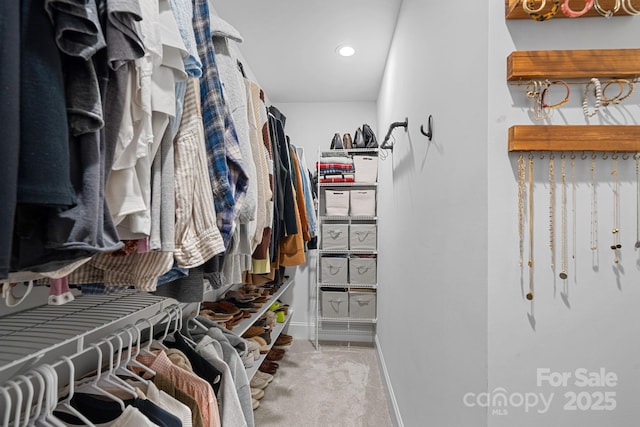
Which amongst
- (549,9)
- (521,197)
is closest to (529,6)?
(549,9)

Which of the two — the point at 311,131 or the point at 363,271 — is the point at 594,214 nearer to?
the point at 363,271

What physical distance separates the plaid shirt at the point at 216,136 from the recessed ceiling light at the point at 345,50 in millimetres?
1806

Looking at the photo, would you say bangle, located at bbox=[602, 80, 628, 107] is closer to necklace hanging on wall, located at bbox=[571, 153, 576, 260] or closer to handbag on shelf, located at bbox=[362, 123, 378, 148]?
necklace hanging on wall, located at bbox=[571, 153, 576, 260]

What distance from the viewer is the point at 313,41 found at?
237cm

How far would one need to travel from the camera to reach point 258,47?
2484mm

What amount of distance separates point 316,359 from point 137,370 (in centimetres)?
209

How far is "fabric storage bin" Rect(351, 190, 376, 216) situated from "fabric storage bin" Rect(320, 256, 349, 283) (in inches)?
18.3

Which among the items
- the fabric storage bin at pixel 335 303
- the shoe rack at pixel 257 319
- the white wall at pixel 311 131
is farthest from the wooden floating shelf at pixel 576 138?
the white wall at pixel 311 131

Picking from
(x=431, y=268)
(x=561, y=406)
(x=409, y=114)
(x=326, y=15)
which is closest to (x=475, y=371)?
(x=561, y=406)

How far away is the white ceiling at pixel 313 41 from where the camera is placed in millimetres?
2002

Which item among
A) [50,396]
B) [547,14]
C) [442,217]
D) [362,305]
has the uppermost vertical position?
[547,14]

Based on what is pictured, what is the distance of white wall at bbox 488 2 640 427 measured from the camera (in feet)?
2.49

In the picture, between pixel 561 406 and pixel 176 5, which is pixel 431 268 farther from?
pixel 176 5

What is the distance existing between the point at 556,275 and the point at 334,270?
95.7 inches
